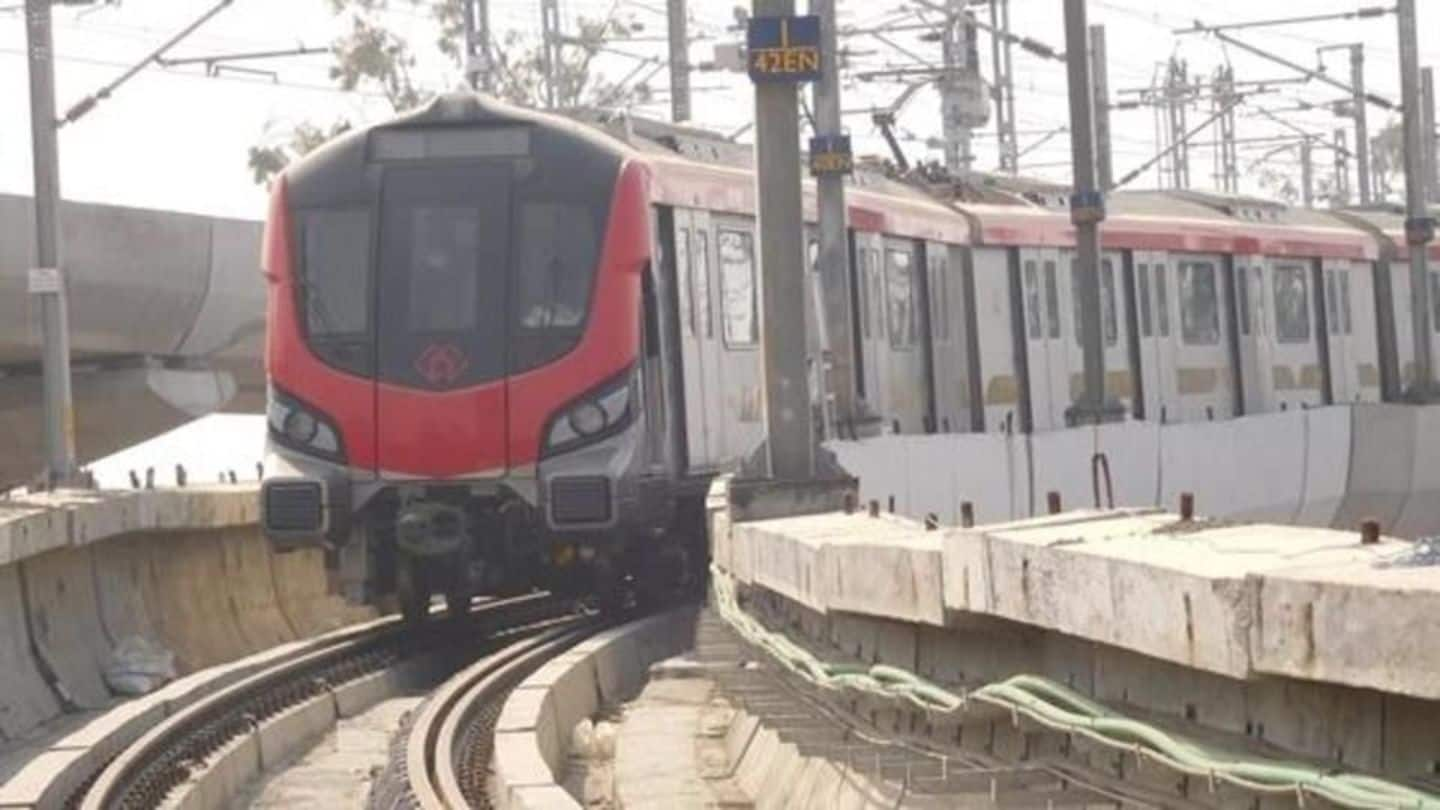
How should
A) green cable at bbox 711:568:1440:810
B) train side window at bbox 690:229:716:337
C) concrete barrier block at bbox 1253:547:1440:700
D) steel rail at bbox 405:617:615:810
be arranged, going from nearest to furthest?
concrete barrier block at bbox 1253:547:1440:700 → green cable at bbox 711:568:1440:810 → steel rail at bbox 405:617:615:810 → train side window at bbox 690:229:716:337

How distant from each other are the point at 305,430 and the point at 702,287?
9.69 ft

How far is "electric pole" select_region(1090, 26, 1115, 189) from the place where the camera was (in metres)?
44.8

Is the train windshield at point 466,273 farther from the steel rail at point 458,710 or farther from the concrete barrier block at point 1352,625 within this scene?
the concrete barrier block at point 1352,625

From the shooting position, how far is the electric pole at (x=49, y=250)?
30.3 metres

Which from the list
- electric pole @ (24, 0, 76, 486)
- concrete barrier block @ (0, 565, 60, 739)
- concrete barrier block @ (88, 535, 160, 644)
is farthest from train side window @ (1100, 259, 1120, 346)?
concrete barrier block @ (0, 565, 60, 739)

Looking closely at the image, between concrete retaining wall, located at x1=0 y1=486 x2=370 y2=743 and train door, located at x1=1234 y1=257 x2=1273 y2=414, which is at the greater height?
train door, located at x1=1234 y1=257 x2=1273 y2=414

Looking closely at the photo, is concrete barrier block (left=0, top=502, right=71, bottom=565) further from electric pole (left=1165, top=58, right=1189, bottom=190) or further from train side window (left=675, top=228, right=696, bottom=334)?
electric pole (left=1165, top=58, right=1189, bottom=190)

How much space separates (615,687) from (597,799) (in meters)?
4.65

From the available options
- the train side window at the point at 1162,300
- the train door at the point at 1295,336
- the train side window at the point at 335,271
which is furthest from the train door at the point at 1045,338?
the train side window at the point at 335,271

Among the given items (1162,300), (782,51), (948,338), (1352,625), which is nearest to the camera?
(1352,625)

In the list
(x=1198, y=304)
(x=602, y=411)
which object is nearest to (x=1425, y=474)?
(x=1198, y=304)

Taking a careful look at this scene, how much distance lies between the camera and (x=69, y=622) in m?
21.2

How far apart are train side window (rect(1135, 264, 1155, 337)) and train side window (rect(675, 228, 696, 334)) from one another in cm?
1538

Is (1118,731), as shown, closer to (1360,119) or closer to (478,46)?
(478,46)
